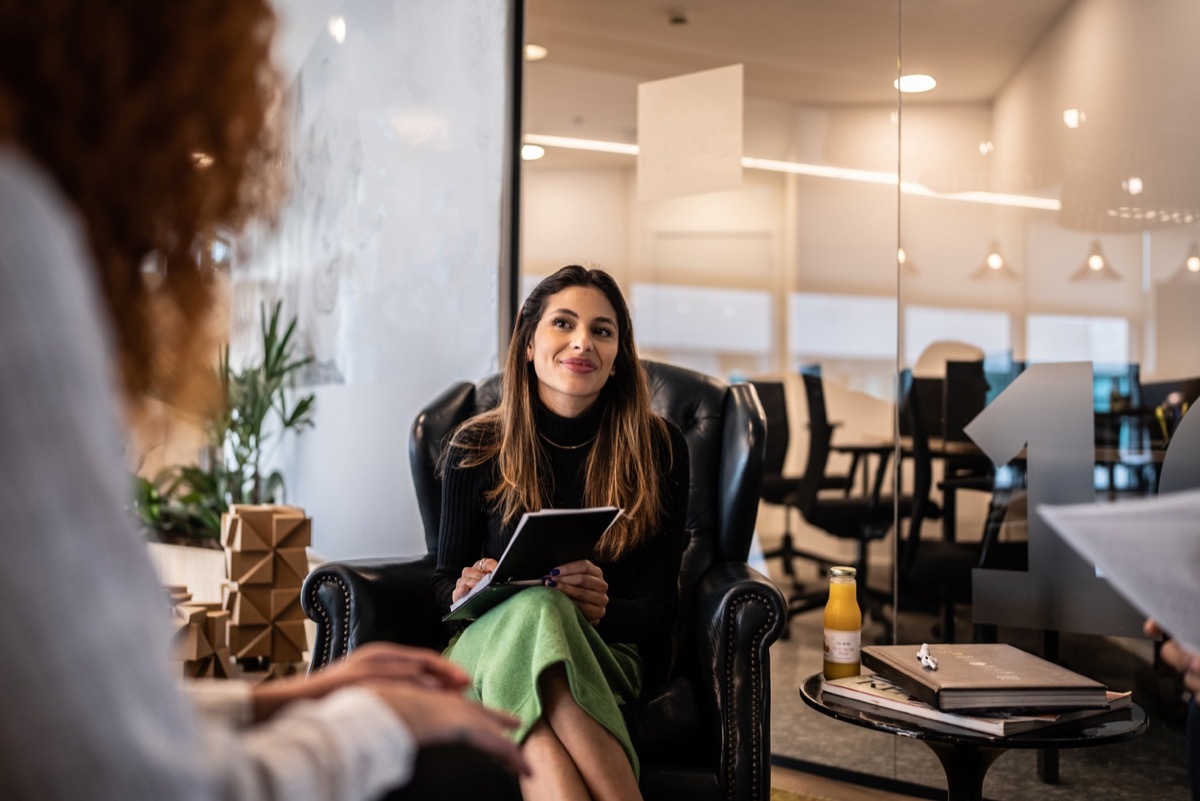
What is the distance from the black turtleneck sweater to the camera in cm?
220

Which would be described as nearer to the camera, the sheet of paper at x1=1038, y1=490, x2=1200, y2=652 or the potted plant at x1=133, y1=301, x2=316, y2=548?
the sheet of paper at x1=1038, y1=490, x2=1200, y2=652

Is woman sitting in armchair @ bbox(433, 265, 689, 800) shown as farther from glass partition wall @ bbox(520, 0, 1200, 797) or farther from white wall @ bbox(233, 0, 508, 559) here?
white wall @ bbox(233, 0, 508, 559)

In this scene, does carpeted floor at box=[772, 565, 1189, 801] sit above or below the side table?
below

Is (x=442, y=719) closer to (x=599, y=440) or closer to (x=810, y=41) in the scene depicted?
(x=599, y=440)

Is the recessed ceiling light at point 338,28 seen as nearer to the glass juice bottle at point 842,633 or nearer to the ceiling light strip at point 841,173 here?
the ceiling light strip at point 841,173

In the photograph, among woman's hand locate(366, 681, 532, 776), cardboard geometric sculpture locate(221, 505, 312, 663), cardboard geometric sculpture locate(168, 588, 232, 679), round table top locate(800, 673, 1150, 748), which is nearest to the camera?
woman's hand locate(366, 681, 532, 776)

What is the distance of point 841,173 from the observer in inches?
126

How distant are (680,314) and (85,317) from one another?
9.42 feet

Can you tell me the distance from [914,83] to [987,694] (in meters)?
1.87

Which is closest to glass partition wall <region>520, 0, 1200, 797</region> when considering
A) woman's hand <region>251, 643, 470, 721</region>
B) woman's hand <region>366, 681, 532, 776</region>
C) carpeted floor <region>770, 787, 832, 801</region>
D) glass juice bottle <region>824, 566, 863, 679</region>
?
carpeted floor <region>770, 787, 832, 801</region>

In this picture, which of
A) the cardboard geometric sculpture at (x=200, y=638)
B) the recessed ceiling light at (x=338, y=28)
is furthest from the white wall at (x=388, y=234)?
the cardboard geometric sculpture at (x=200, y=638)

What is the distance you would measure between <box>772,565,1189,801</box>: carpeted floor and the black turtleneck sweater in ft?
3.54

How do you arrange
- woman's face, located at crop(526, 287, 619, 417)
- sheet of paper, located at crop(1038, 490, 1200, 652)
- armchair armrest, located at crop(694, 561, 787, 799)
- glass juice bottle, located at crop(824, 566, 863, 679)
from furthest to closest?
woman's face, located at crop(526, 287, 619, 417) < glass juice bottle, located at crop(824, 566, 863, 679) < armchair armrest, located at crop(694, 561, 787, 799) < sheet of paper, located at crop(1038, 490, 1200, 652)

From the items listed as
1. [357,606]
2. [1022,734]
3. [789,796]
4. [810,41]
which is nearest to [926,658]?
[1022,734]
